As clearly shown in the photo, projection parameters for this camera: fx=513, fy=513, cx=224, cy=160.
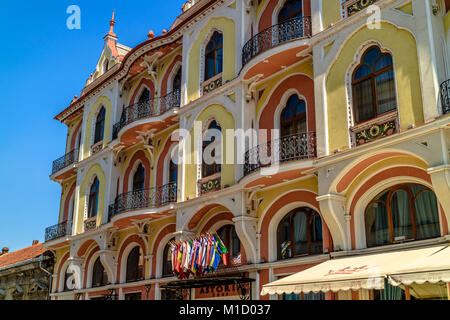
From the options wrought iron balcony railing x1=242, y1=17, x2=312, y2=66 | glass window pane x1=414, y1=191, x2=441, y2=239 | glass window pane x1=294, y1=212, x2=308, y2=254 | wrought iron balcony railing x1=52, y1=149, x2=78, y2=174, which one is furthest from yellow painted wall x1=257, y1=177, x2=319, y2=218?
wrought iron balcony railing x1=52, y1=149, x2=78, y2=174

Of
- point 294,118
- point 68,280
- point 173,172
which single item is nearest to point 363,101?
point 294,118

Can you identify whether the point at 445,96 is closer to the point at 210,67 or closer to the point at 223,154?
the point at 223,154

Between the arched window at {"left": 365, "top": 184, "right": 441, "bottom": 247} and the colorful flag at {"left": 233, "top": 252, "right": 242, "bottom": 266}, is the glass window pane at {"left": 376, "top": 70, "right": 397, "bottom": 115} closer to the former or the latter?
the arched window at {"left": 365, "top": 184, "right": 441, "bottom": 247}

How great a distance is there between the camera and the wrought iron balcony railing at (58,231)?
982 inches

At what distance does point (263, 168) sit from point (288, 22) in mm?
4407

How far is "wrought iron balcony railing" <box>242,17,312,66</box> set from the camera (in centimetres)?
1433

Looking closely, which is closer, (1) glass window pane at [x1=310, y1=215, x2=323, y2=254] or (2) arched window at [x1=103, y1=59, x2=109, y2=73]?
(1) glass window pane at [x1=310, y1=215, x2=323, y2=254]

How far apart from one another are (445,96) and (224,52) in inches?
337

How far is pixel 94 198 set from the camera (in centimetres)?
2384

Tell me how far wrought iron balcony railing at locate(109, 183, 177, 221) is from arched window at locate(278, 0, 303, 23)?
685 centimetres
